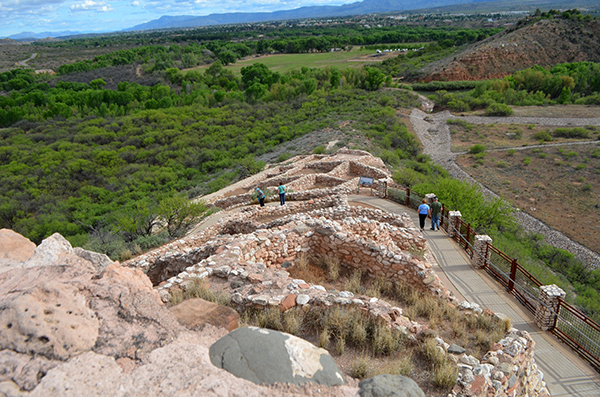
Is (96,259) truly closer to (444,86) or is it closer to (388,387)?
(388,387)

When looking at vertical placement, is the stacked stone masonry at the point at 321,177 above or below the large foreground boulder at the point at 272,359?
below

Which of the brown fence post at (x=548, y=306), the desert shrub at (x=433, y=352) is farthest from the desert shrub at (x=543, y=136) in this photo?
the desert shrub at (x=433, y=352)

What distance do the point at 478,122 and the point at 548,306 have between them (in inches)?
1956

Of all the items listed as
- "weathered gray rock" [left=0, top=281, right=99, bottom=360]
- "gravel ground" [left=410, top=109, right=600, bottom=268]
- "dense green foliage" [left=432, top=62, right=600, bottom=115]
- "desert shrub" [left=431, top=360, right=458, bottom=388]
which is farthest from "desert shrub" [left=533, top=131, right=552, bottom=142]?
"weathered gray rock" [left=0, top=281, right=99, bottom=360]

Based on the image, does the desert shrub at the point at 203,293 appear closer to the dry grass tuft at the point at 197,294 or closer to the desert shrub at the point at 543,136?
the dry grass tuft at the point at 197,294

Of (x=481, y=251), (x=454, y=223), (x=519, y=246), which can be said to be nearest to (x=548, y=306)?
(x=481, y=251)

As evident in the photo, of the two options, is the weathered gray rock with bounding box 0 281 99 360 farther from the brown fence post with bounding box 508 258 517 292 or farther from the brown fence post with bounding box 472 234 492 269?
the brown fence post with bounding box 472 234 492 269

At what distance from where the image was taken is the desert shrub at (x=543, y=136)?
41469mm

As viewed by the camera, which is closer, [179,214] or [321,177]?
[179,214]

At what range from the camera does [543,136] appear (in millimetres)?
Result: 41844

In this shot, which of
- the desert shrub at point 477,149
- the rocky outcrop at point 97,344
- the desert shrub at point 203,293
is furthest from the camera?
the desert shrub at point 477,149

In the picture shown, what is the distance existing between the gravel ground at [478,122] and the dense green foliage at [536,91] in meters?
5.04

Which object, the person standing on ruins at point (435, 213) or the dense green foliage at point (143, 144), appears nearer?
the person standing on ruins at point (435, 213)

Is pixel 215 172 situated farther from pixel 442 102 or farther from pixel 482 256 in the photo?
pixel 442 102
